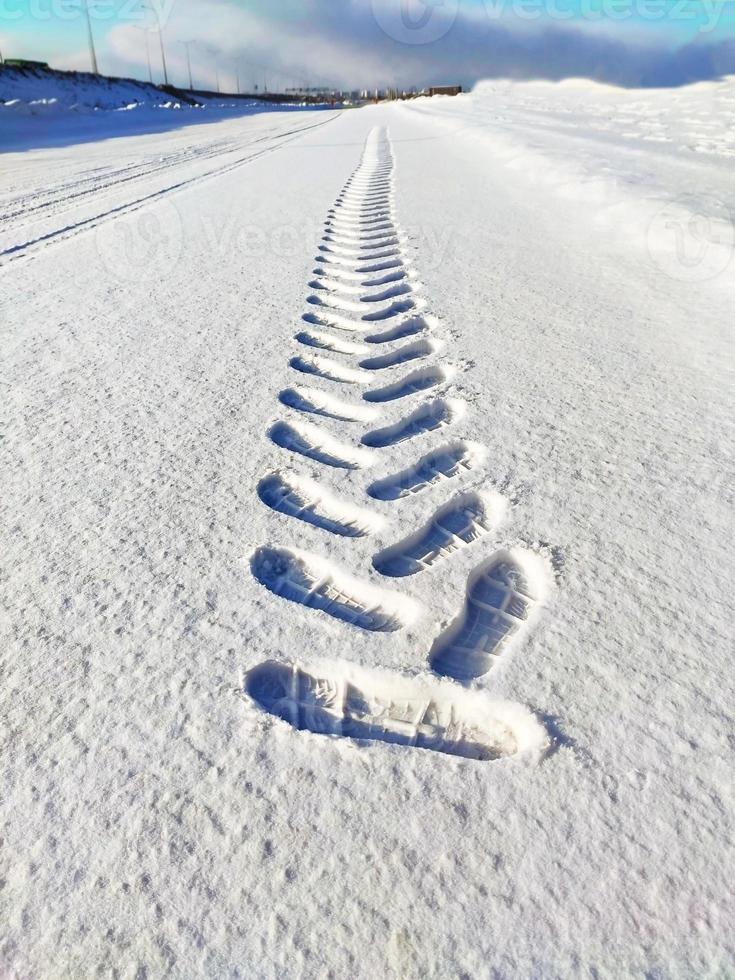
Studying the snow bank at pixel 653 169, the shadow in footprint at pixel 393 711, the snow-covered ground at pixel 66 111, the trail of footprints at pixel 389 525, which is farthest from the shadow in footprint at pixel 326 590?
the snow-covered ground at pixel 66 111

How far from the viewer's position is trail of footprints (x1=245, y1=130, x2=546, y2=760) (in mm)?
775

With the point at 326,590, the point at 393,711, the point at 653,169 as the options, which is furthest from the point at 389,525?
the point at 653,169

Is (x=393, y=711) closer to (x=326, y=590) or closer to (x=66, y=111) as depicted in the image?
(x=326, y=590)

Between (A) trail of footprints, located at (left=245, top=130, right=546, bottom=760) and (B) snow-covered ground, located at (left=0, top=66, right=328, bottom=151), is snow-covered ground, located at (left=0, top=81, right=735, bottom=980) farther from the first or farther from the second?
(B) snow-covered ground, located at (left=0, top=66, right=328, bottom=151)

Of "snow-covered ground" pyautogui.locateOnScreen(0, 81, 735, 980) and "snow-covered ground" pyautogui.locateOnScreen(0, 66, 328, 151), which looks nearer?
"snow-covered ground" pyautogui.locateOnScreen(0, 81, 735, 980)

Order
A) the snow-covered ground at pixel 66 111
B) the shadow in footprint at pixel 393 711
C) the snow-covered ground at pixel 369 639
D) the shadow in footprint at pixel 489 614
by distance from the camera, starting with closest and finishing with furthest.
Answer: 1. the snow-covered ground at pixel 369 639
2. the shadow in footprint at pixel 393 711
3. the shadow in footprint at pixel 489 614
4. the snow-covered ground at pixel 66 111

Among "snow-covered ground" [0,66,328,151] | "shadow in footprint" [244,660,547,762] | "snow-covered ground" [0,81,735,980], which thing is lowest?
"shadow in footprint" [244,660,547,762]

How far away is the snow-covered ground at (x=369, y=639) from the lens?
58 cm

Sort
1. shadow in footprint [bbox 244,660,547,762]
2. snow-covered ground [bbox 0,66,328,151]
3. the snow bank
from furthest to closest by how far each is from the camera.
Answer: snow-covered ground [bbox 0,66,328,151] < the snow bank < shadow in footprint [bbox 244,660,547,762]

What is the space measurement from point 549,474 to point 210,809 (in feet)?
2.70

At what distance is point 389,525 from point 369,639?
0.26 m

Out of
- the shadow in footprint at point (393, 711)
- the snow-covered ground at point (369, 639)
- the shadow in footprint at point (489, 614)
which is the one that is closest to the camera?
the snow-covered ground at point (369, 639)

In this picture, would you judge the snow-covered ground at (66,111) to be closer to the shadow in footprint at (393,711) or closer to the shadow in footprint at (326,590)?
the shadow in footprint at (326,590)

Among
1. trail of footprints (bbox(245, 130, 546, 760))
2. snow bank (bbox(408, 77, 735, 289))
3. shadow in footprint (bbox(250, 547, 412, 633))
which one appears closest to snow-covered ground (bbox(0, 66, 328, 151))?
snow bank (bbox(408, 77, 735, 289))
